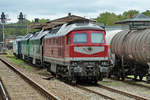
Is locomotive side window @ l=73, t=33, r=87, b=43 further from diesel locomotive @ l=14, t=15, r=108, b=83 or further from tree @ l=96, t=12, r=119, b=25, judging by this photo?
tree @ l=96, t=12, r=119, b=25

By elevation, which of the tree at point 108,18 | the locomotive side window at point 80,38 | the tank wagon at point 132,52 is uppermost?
the tree at point 108,18

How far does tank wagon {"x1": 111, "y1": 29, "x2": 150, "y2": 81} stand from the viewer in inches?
634

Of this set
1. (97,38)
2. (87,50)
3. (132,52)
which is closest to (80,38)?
(87,50)

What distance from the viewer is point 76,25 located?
17.8 meters

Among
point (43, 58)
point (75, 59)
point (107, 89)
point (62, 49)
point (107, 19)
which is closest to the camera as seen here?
point (107, 89)

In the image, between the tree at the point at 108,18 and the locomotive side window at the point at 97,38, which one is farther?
the tree at the point at 108,18

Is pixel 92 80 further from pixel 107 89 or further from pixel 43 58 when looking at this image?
pixel 43 58

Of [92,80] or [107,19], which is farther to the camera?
[107,19]

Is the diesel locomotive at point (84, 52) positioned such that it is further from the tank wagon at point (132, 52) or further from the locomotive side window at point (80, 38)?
the tank wagon at point (132, 52)

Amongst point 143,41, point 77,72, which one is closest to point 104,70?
point 77,72

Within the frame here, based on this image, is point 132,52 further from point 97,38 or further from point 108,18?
point 108,18

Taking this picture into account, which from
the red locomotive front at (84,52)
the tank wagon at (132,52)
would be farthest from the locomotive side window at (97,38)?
the tank wagon at (132,52)

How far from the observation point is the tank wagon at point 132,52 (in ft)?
52.8

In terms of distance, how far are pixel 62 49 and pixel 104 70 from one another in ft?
8.90
